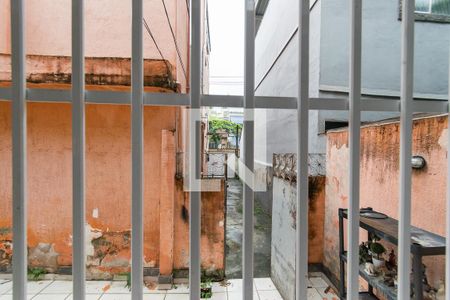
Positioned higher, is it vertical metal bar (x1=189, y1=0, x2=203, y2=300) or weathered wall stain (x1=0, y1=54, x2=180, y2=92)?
weathered wall stain (x1=0, y1=54, x2=180, y2=92)

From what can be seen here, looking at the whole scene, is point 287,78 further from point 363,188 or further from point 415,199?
point 415,199

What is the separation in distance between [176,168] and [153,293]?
63.5 inches

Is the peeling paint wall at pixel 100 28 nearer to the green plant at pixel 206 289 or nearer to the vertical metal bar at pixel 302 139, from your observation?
the green plant at pixel 206 289

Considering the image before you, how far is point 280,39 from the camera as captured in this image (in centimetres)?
660

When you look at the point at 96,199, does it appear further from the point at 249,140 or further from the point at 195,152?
the point at 249,140

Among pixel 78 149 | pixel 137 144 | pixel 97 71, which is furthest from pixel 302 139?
pixel 97 71

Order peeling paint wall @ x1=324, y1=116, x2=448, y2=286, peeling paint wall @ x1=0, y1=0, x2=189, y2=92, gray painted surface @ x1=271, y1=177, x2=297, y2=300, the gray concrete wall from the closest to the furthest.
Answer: peeling paint wall @ x1=324, y1=116, x2=448, y2=286
gray painted surface @ x1=271, y1=177, x2=297, y2=300
peeling paint wall @ x1=0, y1=0, x2=189, y2=92
the gray concrete wall

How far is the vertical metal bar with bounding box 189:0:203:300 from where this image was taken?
716 mm

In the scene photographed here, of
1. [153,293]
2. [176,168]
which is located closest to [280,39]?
[176,168]

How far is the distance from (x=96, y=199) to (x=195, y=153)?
10.5 ft

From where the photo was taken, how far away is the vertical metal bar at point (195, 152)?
716 millimetres

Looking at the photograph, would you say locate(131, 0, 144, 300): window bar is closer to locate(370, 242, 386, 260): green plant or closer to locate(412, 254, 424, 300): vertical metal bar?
locate(412, 254, 424, 300): vertical metal bar

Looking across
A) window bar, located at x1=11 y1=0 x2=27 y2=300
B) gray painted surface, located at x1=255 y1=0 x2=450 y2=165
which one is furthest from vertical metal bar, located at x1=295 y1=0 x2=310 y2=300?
gray painted surface, located at x1=255 y1=0 x2=450 y2=165

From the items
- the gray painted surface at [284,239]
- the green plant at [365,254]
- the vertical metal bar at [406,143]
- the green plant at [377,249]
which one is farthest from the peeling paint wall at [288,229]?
the vertical metal bar at [406,143]
